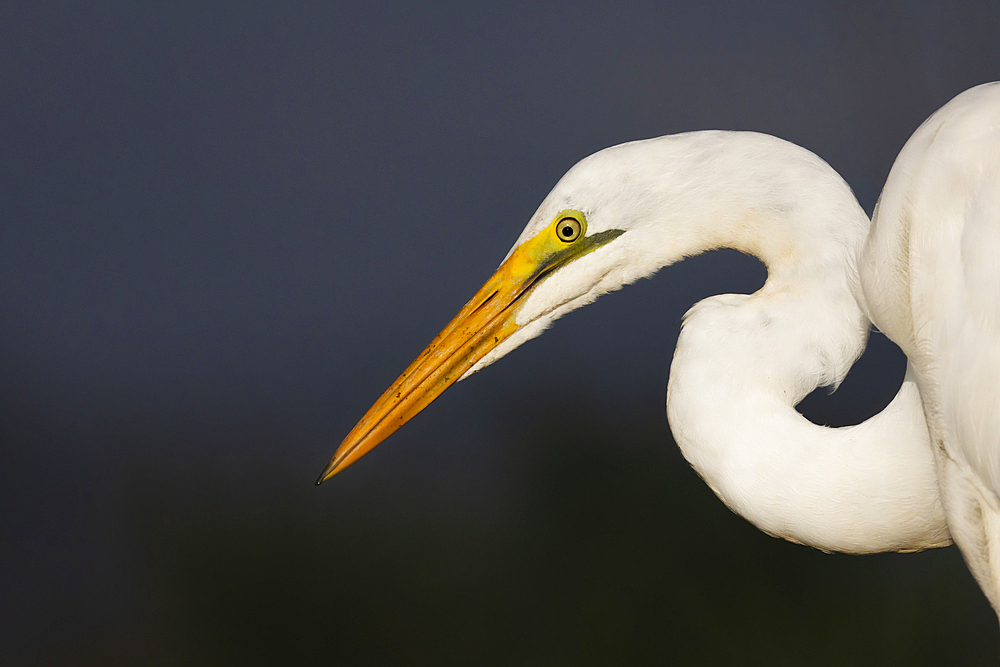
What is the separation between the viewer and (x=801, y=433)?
873 mm

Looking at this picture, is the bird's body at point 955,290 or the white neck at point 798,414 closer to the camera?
the bird's body at point 955,290

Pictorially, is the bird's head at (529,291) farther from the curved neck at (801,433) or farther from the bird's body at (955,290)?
the bird's body at (955,290)

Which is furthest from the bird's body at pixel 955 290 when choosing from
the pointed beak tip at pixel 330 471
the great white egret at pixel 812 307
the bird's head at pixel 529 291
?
the pointed beak tip at pixel 330 471

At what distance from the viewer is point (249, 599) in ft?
11.5

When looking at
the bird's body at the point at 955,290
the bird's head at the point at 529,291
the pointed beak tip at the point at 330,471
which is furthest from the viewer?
the pointed beak tip at the point at 330,471

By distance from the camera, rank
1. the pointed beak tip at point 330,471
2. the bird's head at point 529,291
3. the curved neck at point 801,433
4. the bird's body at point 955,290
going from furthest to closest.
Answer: the pointed beak tip at point 330,471 → the bird's head at point 529,291 → the curved neck at point 801,433 → the bird's body at point 955,290

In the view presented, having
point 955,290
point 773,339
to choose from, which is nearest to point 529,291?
point 773,339

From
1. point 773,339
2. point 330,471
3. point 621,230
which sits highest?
point 621,230

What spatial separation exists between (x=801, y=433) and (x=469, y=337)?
1.60 ft

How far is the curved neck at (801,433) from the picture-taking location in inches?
34.0

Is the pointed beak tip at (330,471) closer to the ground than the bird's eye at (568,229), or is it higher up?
closer to the ground

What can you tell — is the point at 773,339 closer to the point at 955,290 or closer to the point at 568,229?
the point at 955,290

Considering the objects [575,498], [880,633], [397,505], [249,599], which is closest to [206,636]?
[249,599]

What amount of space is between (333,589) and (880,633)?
2608 millimetres
